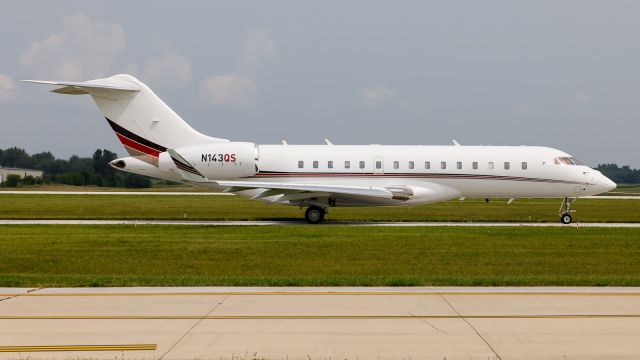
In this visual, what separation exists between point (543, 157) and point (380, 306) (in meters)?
21.9

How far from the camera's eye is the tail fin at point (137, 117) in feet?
97.3

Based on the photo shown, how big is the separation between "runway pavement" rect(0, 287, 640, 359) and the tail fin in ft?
57.6

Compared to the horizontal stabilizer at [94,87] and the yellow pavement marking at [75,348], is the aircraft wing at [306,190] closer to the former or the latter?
the horizontal stabilizer at [94,87]

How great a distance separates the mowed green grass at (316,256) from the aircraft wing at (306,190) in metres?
1.83

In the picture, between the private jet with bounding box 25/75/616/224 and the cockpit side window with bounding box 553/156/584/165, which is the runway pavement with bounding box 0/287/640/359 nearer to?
the private jet with bounding box 25/75/616/224

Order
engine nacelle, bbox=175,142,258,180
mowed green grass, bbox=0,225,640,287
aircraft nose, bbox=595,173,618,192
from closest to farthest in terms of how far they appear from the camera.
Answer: mowed green grass, bbox=0,225,640,287, engine nacelle, bbox=175,142,258,180, aircraft nose, bbox=595,173,618,192

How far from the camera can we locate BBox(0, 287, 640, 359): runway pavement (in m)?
8.20

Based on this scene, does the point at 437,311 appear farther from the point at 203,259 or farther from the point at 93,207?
the point at 93,207

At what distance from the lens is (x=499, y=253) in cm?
1928

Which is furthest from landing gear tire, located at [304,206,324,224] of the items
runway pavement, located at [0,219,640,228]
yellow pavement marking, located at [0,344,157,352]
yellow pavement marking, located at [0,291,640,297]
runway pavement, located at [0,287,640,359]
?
yellow pavement marking, located at [0,344,157,352]

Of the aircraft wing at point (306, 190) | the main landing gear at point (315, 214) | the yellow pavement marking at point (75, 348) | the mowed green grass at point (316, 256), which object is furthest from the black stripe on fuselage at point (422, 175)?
the yellow pavement marking at point (75, 348)

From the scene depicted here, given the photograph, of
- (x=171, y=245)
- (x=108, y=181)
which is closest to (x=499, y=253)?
(x=171, y=245)

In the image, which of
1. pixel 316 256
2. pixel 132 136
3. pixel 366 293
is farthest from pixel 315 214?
pixel 366 293

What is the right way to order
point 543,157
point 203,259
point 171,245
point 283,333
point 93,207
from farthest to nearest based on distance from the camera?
point 93,207 < point 543,157 < point 171,245 < point 203,259 < point 283,333
